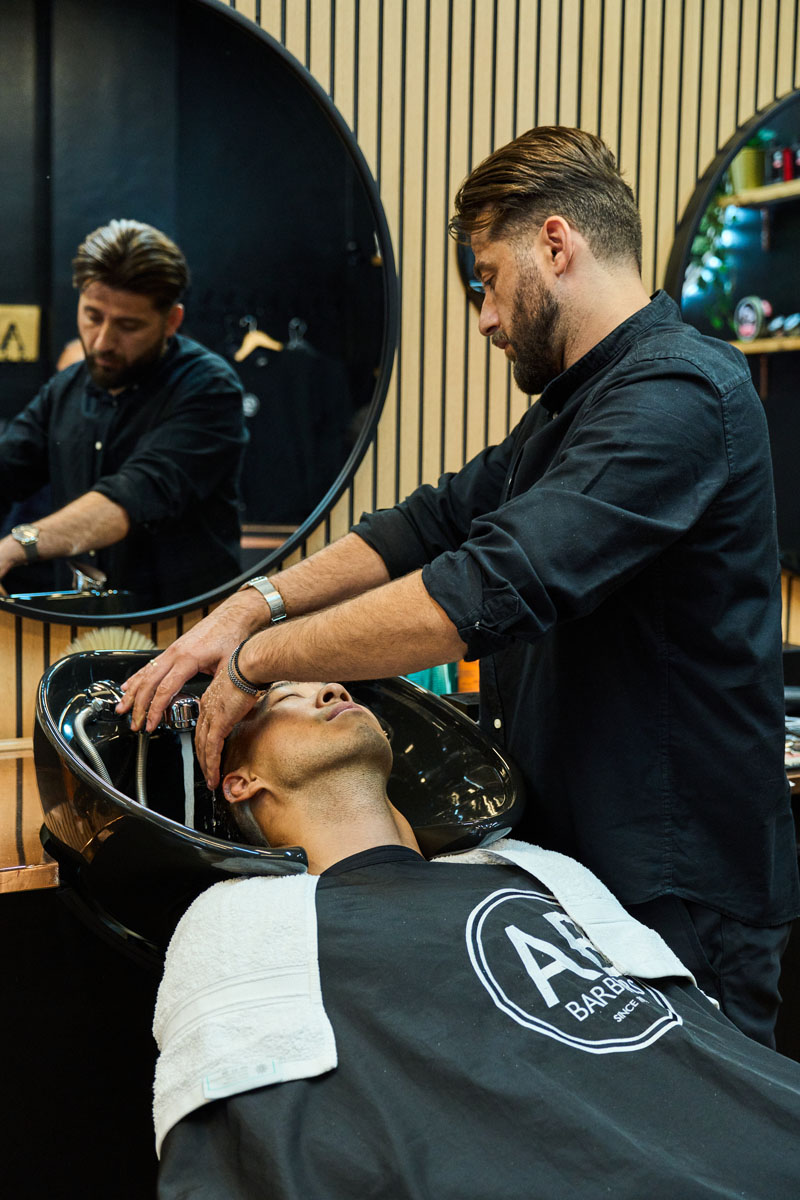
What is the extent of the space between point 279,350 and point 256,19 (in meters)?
0.67

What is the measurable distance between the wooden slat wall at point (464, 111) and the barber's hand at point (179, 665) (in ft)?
1.92

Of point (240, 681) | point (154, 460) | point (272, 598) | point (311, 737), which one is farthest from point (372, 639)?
point (154, 460)

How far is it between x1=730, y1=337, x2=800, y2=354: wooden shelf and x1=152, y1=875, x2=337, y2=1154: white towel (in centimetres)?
190

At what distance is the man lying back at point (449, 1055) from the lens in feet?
3.62

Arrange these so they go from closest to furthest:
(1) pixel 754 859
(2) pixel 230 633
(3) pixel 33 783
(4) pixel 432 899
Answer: (4) pixel 432 899 → (1) pixel 754 859 → (2) pixel 230 633 → (3) pixel 33 783

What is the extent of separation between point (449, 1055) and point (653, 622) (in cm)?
63

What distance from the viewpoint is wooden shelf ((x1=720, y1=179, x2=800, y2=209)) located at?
2561mm

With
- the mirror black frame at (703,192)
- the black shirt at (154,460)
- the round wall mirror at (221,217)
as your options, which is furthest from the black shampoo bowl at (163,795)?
the mirror black frame at (703,192)

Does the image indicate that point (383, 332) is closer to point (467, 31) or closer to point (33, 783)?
point (467, 31)

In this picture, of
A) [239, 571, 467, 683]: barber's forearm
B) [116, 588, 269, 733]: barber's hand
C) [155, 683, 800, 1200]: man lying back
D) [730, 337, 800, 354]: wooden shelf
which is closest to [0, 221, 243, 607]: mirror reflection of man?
[116, 588, 269, 733]: barber's hand

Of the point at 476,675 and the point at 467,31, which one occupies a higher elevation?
the point at 467,31

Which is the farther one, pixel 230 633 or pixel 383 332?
pixel 383 332

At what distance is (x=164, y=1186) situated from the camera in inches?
43.7

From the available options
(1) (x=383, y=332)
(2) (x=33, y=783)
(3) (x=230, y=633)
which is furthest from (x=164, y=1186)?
(1) (x=383, y=332)
